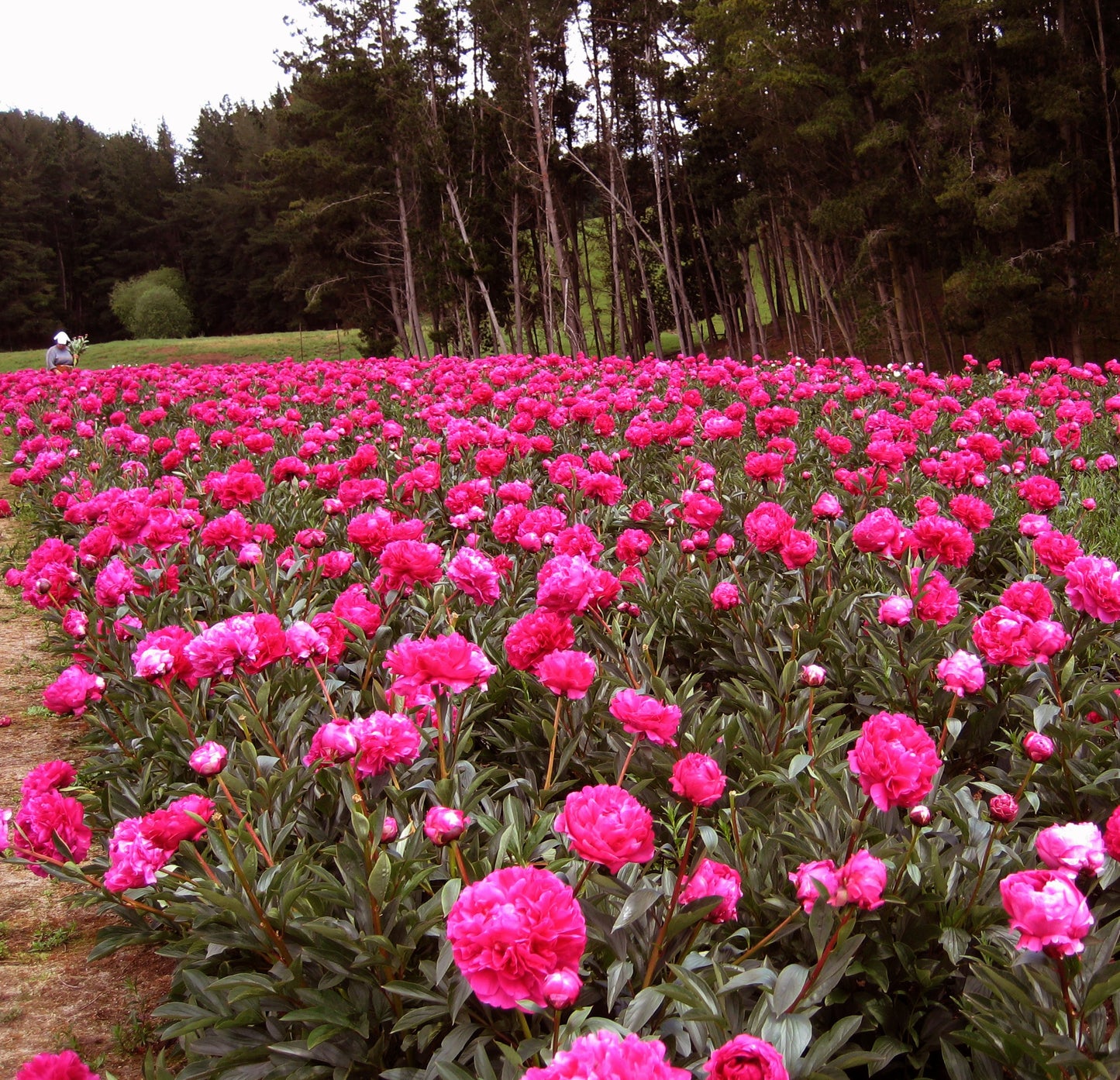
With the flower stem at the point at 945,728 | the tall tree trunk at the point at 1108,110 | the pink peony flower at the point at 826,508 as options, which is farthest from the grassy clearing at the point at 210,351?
the flower stem at the point at 945,728

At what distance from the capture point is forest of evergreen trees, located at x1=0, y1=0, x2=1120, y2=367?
1554cm

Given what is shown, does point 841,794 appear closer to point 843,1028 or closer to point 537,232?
point 843,1028

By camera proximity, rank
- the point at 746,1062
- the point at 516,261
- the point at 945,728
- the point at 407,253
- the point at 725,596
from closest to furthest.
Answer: the point at 746,1062 → the point at 945,728 → the point at 725,596 → the point at 516,261 → the point at 407,253

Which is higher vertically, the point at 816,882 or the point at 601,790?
the point at 601,790

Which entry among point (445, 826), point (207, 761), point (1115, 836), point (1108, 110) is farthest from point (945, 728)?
point (1108, 110)

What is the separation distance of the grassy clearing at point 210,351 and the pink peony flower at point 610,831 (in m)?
33.7

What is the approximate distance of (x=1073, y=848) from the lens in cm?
123

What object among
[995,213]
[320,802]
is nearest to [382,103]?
[995,213]

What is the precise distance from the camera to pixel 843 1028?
141 cm

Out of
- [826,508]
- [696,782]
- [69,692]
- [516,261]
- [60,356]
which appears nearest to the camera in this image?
[696,782]

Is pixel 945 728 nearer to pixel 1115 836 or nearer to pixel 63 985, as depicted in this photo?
pixel 1115 836

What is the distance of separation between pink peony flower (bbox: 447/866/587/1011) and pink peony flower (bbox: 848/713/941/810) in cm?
59

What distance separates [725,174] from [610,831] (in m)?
26.8

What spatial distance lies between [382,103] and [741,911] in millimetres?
28913
